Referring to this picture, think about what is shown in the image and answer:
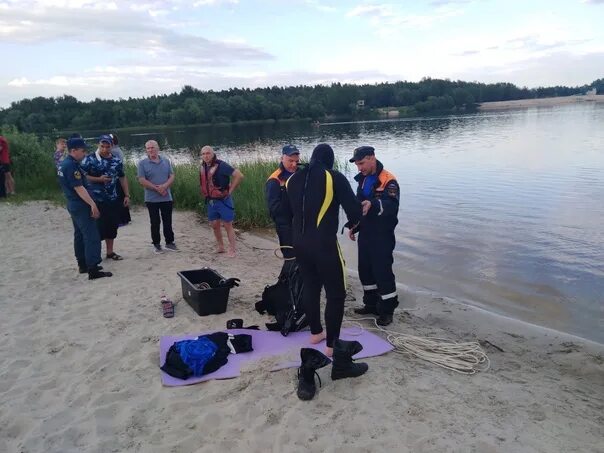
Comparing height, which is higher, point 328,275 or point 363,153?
point 363,153

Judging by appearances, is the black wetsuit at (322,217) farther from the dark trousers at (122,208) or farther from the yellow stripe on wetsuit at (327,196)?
the dark trousers at (122,208)

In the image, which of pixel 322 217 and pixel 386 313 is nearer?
pixel 322 217

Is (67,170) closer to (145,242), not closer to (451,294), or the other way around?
(145,242)

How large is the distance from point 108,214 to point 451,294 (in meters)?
5.04

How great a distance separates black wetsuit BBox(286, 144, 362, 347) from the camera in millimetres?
3613

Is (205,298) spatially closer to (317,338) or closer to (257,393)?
(317,338)

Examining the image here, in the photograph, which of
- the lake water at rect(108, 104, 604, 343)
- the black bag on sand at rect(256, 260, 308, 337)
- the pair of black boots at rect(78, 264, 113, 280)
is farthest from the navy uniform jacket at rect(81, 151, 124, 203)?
the lake water at rect(108, 104, 604, 343)

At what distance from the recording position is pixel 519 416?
3.25 meters

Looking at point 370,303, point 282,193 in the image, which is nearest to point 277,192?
point 282,193

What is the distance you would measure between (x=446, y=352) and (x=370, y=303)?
3.68ft

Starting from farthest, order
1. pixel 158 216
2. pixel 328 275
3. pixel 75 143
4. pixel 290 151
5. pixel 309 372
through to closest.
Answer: pixel 158 216 < pixel 75 143 < pixel 290 151 < pixel 328 275 < pixel 309 372

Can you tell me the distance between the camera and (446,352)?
4.27 metres

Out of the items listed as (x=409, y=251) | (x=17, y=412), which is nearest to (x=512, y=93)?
(x=409, y=251)

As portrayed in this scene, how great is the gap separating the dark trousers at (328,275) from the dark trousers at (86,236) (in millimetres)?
3444
